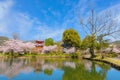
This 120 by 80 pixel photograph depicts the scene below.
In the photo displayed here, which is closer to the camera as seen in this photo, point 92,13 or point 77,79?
point 77,79

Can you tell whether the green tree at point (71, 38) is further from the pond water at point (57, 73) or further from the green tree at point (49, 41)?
the pond water at point (57, 73)

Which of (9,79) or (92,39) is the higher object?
(92,39)

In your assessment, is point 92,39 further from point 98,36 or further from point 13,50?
point 13,50

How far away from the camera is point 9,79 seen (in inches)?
472

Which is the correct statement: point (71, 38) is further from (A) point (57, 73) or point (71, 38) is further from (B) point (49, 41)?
(A) point (57, 73)

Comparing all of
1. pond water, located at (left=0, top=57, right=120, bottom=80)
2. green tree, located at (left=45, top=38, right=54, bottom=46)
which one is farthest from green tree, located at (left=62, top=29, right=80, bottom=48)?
pond water, located at (left=0, top=57, right=120, bottom=80)

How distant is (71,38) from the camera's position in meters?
55.9

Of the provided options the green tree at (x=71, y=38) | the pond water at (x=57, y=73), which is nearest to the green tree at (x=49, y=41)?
the green tree at (x=71, y=38)

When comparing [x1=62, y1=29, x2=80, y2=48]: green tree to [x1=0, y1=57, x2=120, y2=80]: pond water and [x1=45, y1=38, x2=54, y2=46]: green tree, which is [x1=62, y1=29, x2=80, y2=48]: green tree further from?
[x1=0, y1=57, x2=120, y2=80]: pond water

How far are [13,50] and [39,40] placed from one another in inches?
1061

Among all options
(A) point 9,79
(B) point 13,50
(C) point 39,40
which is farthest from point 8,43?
(A) point 9,79

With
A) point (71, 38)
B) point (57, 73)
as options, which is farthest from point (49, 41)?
point (57, 73)

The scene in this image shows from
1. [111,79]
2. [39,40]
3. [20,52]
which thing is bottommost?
[111,79]

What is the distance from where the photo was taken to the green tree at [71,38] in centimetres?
5537
